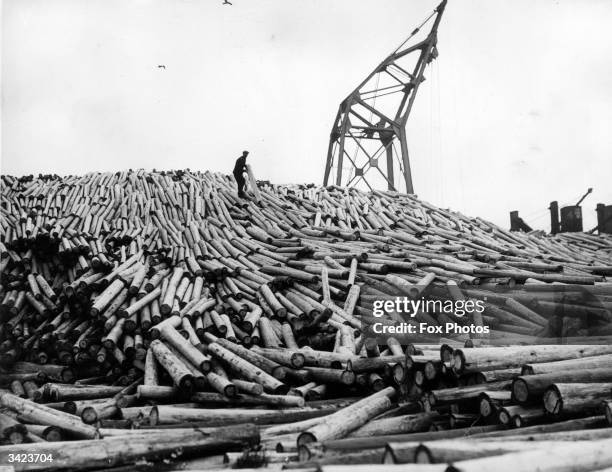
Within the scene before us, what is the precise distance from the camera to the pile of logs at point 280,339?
466cm

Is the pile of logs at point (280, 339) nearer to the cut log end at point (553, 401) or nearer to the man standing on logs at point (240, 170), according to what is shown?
the cut log end at point (553, 401)

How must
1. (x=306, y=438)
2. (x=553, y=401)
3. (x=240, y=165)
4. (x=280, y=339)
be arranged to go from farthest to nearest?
(x=240, y=165)
(x=280, y=339)
(x=553, y=401)
(x=306, y=438)

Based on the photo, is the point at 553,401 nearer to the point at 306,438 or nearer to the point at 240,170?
the point at 306,438

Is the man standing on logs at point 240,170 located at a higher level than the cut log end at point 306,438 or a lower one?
higher

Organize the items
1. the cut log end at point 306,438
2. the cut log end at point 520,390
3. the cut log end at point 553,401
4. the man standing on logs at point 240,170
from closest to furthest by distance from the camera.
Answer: the cut log end at point 306,438, the cut log end at point 553,401, the cut log end at point 520,390, the man standing on logs at point 240,170

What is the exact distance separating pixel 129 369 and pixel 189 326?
0.96 metres

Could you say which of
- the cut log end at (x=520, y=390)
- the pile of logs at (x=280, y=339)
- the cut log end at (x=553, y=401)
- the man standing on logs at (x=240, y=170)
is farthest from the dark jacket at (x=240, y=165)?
the cut log end at (x=553, y=401)

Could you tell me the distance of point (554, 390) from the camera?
15.4 feet

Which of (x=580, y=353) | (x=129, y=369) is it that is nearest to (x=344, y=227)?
(x=129, y=369)

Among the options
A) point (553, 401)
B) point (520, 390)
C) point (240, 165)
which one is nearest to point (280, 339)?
point (520, 390)

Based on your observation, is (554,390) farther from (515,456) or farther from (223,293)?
(223,293)

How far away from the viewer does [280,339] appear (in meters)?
8.52

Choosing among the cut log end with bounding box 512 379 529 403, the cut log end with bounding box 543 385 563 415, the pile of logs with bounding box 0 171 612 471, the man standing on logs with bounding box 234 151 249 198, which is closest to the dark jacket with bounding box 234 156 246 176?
the man standing on logs with bounding box 234 151 249 198

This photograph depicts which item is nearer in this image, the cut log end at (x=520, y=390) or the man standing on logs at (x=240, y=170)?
the cut log end at (x=520, y=390)
